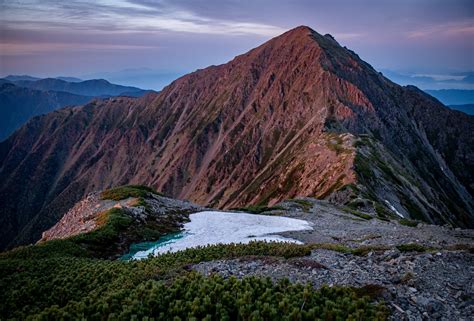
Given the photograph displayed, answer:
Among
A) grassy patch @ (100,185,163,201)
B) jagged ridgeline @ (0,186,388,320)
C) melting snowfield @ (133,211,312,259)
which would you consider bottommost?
grassy patch @ (100,185,163,201)

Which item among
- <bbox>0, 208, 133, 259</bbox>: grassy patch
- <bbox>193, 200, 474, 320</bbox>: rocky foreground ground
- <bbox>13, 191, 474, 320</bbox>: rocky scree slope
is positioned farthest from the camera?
<bbox>0, 208, 133, 259</bbox>: grassy patch

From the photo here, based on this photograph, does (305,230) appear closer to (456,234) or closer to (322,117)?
(456,234)

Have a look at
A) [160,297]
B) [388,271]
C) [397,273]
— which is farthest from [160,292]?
[397,273]

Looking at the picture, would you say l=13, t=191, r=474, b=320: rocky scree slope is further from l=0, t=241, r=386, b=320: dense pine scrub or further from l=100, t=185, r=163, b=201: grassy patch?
l=100, t=185, r=163, b=201: grassy patch

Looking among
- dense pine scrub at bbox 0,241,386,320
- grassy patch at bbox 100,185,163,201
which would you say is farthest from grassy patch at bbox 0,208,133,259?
grassy patch at bbox 100,185,163,201

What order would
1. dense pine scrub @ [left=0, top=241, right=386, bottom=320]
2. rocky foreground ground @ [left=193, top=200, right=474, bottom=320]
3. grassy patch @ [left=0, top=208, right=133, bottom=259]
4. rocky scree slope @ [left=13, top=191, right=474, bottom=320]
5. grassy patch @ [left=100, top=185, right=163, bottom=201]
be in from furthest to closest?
1. grassy patch @ [left=100, top=185, right=163, bottom=201]
2. grassy patch @ [left=0, top=208, right=133, bottom=259]
3. rocky scree slope @ [left=13, top=191, right=474, bottom=320]
4. rocky foreground ground @ [left=193, top=200, right=474, bottom=320]
5. dense pine scrub @ [left=0, top=241, right=386, bottom=320]

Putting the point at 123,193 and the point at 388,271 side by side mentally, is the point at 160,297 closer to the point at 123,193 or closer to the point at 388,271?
the point at 388,271

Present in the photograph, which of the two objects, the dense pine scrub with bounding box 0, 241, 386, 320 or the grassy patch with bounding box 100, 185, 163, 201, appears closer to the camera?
the dense pine scrub with bounding box 0, 241, 386, 320
